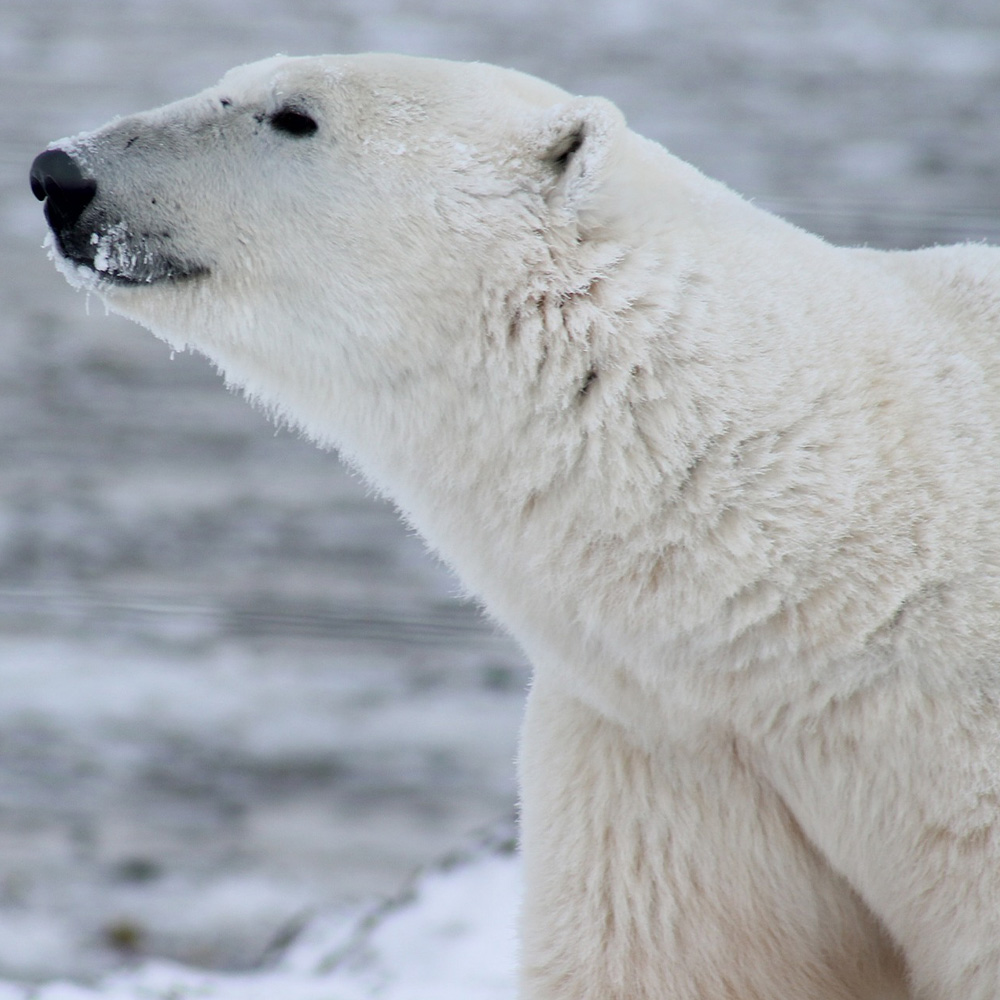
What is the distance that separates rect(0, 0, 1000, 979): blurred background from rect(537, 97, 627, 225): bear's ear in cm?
194

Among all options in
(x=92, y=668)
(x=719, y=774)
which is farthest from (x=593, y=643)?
(x=92, y=668)

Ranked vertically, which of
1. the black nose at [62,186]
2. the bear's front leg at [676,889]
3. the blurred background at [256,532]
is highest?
the blurred background at [256,532]

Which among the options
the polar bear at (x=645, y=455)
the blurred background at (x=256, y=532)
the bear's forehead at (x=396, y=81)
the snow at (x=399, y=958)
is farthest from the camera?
the blurred background at (x=256, y=532)

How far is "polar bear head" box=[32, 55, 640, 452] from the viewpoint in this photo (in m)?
1.56

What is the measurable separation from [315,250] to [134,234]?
22cm

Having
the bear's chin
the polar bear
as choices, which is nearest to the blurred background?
the polar bear

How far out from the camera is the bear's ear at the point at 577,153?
1544 mm

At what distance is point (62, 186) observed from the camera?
5.38 feet

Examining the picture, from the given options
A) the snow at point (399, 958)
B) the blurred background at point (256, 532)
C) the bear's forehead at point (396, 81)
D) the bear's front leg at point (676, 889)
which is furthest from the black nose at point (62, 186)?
the blurred background at point (256, 532)

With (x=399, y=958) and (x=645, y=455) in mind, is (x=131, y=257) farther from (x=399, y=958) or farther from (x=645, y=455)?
(x=399, y=958)

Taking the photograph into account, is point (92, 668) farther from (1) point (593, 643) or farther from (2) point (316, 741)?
(1) point (593, 643)

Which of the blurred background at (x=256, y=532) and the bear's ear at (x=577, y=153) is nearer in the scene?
the bear's ear at (x=577, y=153)

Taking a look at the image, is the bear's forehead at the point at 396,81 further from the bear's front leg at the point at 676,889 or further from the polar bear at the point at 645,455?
the bear's front leg at the point at 676,889

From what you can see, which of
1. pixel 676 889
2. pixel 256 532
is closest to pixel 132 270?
pixel 676 889
